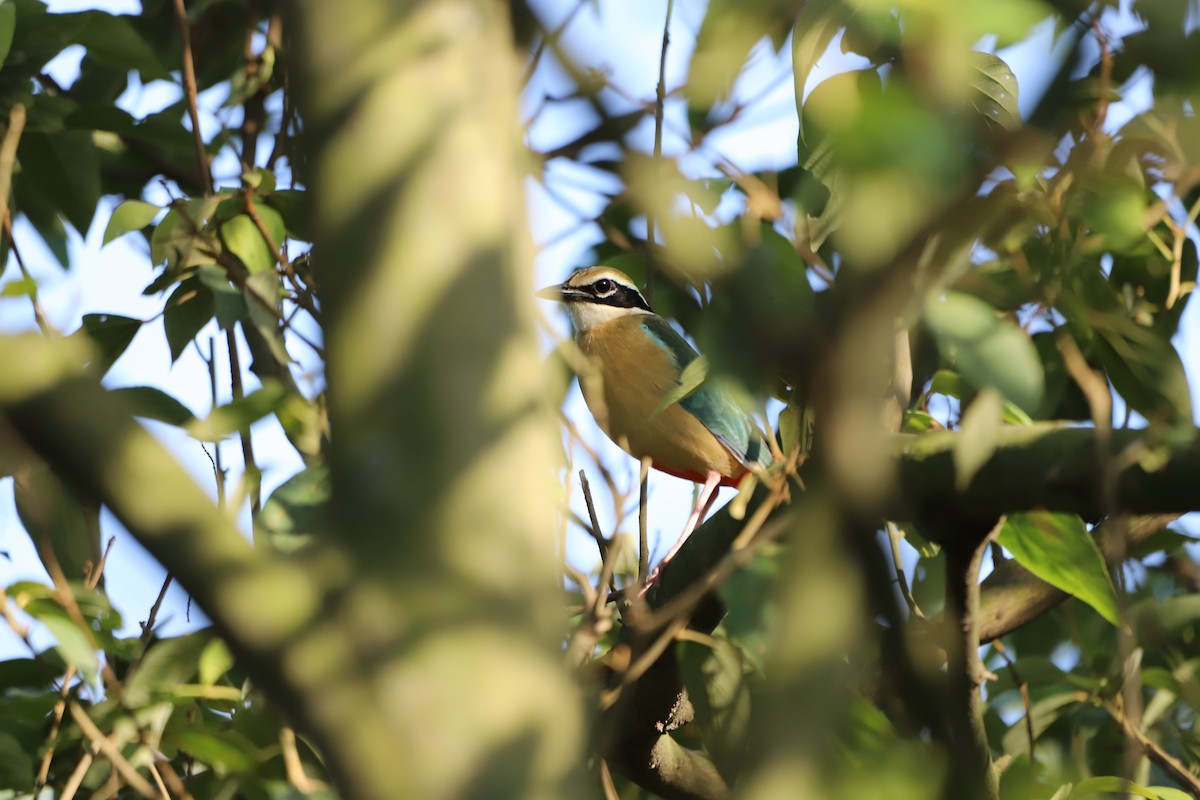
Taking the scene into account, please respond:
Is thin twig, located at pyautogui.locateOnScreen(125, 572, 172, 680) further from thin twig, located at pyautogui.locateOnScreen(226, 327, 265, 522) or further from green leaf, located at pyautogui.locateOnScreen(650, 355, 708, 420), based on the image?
green leaf, located at pyautogui.locateOnScreen(650, 355, 708, 420)

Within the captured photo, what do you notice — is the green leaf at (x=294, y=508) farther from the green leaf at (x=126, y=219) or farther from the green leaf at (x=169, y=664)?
the green leaf at (x=126, y=219)

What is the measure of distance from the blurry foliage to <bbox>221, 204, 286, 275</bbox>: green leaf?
0.01 meters

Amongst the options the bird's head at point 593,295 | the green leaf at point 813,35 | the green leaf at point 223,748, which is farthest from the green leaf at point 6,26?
the bird's head at point 593,295

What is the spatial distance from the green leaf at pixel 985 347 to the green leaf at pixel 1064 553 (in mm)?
955

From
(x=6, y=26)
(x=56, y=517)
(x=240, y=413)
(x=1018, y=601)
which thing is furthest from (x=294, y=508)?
(x=1018, y=601)

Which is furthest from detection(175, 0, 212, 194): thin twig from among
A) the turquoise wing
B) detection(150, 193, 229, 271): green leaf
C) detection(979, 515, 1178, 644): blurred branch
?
detection(979, 515, 1178, 644): blurred branch

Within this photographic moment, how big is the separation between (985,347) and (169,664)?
2265 mm

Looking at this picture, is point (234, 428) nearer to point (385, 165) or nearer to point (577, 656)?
point (577, 656)

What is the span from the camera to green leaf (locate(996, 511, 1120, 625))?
2.44 meters

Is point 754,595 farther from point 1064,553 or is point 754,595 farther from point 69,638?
point 69,638

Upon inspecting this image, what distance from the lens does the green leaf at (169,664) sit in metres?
3.08

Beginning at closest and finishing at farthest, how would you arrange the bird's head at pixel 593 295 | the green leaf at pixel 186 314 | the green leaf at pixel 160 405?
the green leaf at pixel 160 405, the green leaf at pixel 186 314, the bird's head at pixel 593 295

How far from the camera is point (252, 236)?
4.27 m

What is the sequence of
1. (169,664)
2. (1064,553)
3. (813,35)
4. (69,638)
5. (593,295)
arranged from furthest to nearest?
1. (593,295)
2. (169,664)
3. (69,638)
4. (1064,553)
5. (813,35)
